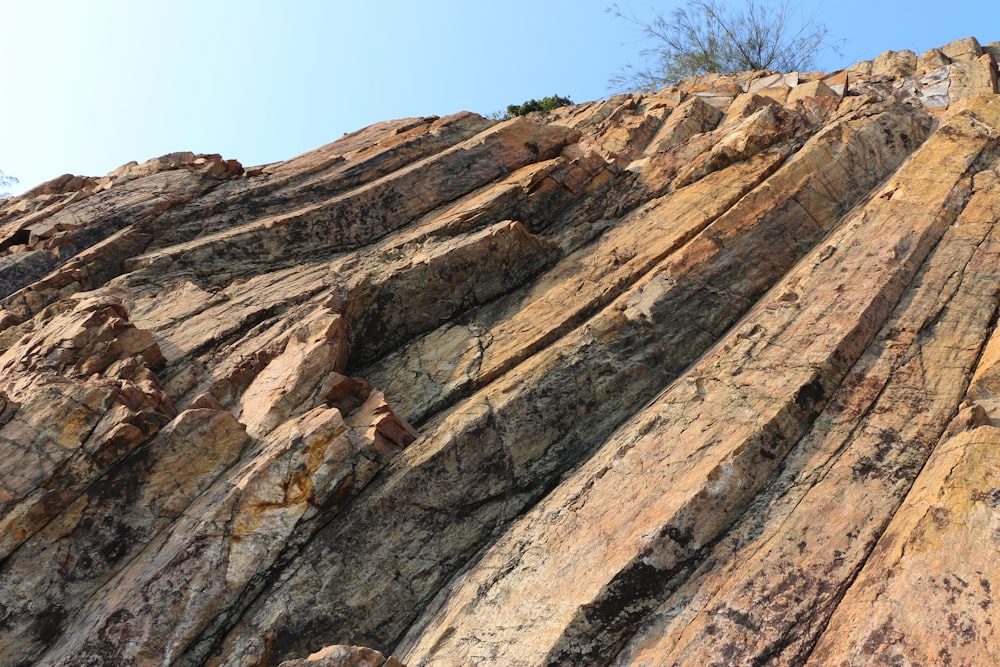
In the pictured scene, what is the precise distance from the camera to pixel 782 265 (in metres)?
14.6

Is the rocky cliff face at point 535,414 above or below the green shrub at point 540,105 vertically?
below

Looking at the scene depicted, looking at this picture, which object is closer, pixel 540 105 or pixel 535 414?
pixel 535 414

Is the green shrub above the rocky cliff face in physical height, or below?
above

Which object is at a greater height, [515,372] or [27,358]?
[27,358]

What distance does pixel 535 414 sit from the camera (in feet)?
41.4

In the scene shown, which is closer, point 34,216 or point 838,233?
point 838,233

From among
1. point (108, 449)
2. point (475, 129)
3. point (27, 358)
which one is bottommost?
point (108, 449)

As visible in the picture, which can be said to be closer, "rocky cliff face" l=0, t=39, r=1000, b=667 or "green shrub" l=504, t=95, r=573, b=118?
"rocky cliff face" l=0, t=39, r=1000, b=667

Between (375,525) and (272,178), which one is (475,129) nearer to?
(272,178)

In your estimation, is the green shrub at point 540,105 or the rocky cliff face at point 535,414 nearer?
the rocky cliff face at point 535,414

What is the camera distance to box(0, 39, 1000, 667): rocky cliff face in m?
9.68

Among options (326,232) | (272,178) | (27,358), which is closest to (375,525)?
(27,358)

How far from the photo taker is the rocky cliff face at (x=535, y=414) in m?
9.68

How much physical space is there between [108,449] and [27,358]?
301cm
